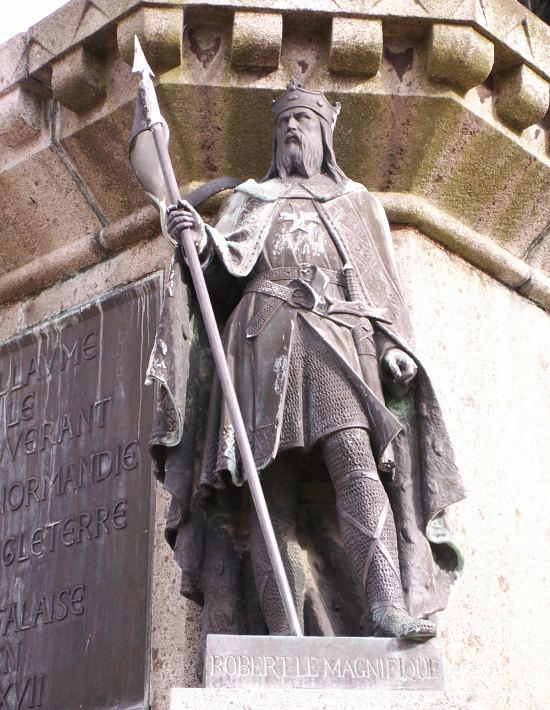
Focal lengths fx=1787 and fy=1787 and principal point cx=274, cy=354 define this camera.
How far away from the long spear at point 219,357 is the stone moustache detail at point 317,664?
6.4 inches

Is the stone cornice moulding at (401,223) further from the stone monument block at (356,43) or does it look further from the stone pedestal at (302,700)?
the stone pedestal at (302,700)

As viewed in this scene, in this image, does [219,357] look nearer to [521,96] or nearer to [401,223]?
[401,223]

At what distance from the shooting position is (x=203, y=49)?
25.3 ft

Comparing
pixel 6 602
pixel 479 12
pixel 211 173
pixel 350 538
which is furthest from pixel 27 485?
pixel 479 12

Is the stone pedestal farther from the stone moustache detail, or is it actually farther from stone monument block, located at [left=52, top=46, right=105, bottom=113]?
stone monument block, located at [left=52, top=46, right=105, bottom=113]

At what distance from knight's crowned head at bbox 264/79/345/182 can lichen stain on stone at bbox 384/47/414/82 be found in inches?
25.0

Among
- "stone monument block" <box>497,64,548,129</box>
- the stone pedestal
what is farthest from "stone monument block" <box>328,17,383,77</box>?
the stone pedestal

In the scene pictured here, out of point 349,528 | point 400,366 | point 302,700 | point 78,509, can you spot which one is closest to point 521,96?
point 400,366

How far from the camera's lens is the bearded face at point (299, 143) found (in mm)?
7070

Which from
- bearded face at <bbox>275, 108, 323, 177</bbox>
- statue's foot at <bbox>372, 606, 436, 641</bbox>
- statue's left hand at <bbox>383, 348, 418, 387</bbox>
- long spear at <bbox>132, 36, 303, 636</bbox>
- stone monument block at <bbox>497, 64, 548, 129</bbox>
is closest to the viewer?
statue's foot at <bbox>372, 606, 436, 641</bbox>

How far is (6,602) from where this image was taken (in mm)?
7789

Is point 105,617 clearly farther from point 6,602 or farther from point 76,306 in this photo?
point 76,306

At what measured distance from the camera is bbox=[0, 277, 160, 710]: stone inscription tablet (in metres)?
7.22

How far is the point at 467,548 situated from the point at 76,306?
2.13 m
